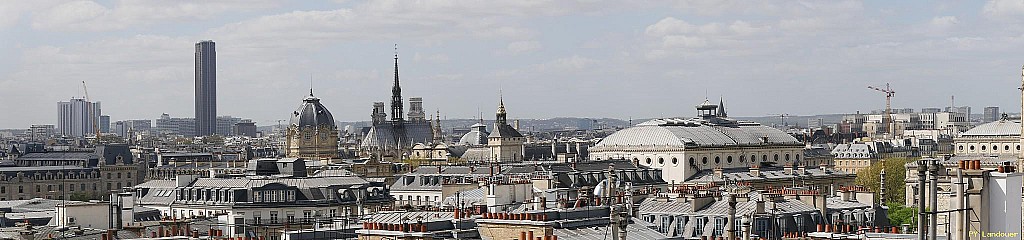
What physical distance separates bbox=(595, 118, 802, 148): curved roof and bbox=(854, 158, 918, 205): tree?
6.42 metres

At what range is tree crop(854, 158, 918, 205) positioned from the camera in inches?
5198

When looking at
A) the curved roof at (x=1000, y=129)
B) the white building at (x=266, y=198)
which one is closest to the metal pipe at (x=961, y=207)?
the white building at (x=266, y=198)

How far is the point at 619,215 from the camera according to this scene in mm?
31297

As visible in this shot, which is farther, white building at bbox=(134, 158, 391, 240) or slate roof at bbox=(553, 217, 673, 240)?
white building at bbox=(134, 158, 391, 240)

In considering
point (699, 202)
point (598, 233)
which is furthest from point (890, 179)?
point (598, 233)

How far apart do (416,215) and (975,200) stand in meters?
21.9

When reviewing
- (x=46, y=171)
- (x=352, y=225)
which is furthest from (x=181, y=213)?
(x=46, y=171)

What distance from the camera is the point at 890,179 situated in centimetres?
14175

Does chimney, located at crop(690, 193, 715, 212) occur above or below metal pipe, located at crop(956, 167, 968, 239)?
below

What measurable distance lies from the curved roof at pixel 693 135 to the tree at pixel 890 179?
6.42m

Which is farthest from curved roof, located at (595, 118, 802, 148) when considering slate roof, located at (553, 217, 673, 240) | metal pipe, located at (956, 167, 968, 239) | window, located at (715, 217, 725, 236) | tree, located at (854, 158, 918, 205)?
metal pipe, located at (956, 167, 968, 239)

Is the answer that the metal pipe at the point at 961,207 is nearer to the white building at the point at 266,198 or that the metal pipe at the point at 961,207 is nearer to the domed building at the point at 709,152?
the white building at the point at 266,198

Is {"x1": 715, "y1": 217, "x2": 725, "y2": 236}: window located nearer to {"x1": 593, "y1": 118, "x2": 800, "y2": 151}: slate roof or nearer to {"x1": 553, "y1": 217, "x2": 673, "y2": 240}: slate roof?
{"x1": 553, "y1": 217, "x2": 673, "y2": 240}: slate roof

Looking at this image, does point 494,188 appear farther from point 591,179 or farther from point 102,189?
point 102,189
